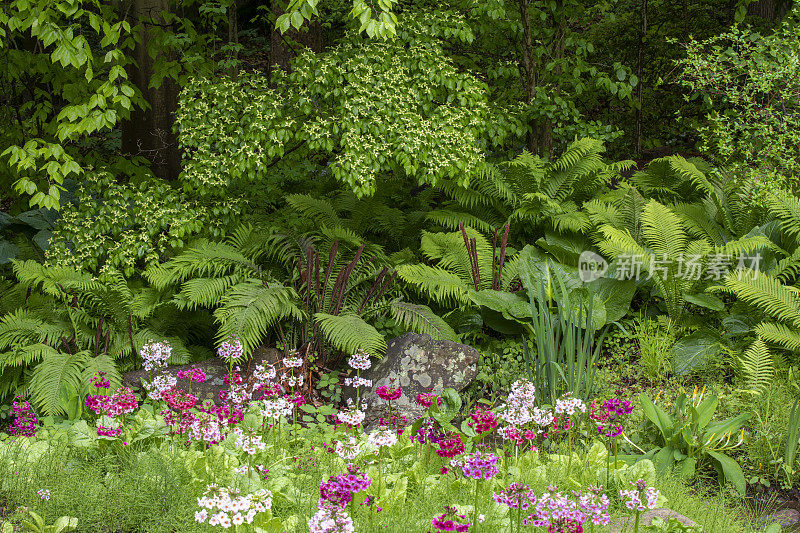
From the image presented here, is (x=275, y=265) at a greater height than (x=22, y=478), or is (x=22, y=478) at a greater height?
(x=22, y=478)

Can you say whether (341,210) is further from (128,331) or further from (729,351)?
(729,351)

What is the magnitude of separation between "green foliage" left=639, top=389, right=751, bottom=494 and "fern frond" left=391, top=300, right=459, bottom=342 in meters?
1.52

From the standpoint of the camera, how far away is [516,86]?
6594 mm

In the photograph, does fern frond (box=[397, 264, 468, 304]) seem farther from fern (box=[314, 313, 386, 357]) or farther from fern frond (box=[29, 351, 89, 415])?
fern frond (box=[29, 351, 89, 415])

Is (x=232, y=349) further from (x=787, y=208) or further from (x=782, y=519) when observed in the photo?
(x=787, y=208)

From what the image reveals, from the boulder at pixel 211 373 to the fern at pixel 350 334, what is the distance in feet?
1.43

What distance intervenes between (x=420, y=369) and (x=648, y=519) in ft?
6.35

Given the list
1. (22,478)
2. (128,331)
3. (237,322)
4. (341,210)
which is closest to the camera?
(22,478)

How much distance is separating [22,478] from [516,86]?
5451mm

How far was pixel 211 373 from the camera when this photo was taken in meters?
4.29

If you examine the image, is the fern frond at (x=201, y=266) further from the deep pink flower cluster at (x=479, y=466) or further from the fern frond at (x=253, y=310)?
the deep pink flower cluster at (x=479, y=466)

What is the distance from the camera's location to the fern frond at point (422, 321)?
4.51 meters

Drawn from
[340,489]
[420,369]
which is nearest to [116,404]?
[340,489]

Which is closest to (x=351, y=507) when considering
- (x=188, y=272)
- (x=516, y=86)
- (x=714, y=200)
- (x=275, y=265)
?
(x=188, y=272)
